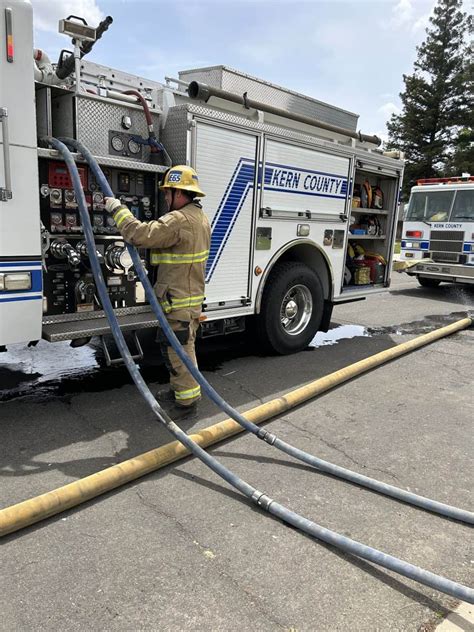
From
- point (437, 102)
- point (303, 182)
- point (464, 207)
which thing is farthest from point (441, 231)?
point (437, 102)

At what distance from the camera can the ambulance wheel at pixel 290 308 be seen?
567 centimetres

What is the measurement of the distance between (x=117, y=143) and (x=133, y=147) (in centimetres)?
18

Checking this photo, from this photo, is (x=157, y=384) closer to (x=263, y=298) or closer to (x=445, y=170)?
(x=263, y=298)

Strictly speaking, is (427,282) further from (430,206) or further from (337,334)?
(337,334)

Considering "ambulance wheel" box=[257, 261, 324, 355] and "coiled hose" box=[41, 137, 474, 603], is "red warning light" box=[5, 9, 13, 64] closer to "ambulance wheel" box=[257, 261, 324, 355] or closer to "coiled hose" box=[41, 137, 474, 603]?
"coiled hose" box=[41, 137, 474, 603]

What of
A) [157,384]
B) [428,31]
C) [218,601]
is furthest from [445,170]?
[218,601]

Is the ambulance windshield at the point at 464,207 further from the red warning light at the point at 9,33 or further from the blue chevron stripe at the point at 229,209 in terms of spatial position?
the red warning light at the point at 9,33

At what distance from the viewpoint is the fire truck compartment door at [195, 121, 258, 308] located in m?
4.55

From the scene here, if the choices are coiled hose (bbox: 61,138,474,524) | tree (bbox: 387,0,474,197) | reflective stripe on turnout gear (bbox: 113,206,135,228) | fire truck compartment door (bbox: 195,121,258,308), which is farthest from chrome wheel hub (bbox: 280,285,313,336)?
tree (bbox: 387,0,474,197)

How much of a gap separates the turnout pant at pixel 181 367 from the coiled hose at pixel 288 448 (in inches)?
6.5

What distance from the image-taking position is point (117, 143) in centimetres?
413

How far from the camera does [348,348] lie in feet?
21.4

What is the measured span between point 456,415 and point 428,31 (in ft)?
133

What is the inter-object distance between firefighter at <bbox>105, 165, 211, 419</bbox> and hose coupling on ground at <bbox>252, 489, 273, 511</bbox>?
1233 mm
